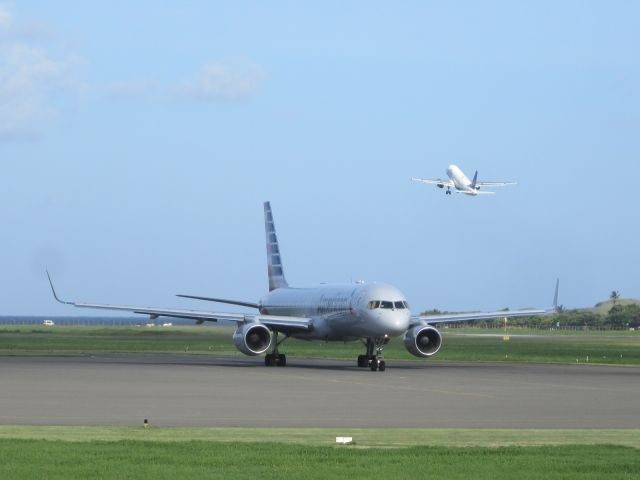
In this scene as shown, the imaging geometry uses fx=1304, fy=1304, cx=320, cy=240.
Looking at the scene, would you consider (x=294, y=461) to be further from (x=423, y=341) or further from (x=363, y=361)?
(x=423, y=341)

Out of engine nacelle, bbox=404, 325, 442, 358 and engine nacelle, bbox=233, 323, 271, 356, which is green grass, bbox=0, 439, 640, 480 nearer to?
engine nacelle, bbox=233, 323, 271, 356

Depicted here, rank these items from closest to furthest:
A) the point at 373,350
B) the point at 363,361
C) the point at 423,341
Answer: the point at 373,350
the point at 363,361
the point at 423,341

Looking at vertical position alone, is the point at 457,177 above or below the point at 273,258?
above

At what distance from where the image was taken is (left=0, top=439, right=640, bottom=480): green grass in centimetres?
1535

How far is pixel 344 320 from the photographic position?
1954 inches

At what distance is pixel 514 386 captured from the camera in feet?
118

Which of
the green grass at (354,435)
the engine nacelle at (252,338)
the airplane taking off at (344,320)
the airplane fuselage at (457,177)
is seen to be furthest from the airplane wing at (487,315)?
the airplane fuselage at (457,177)

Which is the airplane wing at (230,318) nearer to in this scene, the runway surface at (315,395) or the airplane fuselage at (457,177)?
the runway surface at (315,395)

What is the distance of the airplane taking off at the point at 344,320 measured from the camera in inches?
1870

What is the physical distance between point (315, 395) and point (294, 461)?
15.0 metres

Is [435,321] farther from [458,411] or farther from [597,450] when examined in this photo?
[597,450]

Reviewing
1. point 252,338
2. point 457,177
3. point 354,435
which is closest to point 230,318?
point 252,338

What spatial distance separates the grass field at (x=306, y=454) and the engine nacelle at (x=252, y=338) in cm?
2871

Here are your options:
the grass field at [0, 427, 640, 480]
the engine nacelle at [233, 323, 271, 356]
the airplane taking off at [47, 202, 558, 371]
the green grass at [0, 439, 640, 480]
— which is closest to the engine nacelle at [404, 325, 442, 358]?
the airplane taking off at [47, 202, 558, 371]
